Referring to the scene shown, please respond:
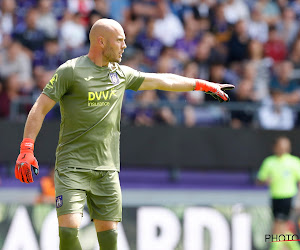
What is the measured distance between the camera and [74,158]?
5594 mm

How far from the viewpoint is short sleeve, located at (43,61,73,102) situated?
5.39 meters

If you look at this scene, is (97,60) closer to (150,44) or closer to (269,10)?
(150,44)

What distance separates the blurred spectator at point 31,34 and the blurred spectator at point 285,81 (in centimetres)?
463

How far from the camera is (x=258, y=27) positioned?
1402 centimetres

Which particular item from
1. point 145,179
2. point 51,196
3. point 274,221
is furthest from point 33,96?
point 274,221

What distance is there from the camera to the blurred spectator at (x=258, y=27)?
45.7 feet

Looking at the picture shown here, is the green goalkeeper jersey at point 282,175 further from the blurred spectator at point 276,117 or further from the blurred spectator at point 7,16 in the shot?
the blurred spectator at point 7,16

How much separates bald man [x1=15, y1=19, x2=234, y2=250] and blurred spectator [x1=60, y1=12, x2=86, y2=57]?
6.92m

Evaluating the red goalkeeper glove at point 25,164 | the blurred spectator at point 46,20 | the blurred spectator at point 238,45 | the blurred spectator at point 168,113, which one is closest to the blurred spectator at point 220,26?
the blurred spectator at point 238,45

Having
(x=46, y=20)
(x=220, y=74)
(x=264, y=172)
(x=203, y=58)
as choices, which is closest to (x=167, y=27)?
(x=203, y=58)

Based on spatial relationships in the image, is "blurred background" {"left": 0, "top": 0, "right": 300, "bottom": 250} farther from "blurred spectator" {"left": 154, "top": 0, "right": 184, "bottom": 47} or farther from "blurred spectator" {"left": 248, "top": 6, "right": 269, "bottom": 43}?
"blurred spectator" {"left": 248, "top": 6, "right": 269, "bottom": 43}

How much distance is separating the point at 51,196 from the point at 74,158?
18.2 ft

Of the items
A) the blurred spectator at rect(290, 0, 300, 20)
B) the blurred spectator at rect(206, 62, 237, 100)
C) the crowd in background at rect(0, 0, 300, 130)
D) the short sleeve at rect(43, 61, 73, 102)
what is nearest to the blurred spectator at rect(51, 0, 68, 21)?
the crowd in background at rect(0, 0, 300, 130)

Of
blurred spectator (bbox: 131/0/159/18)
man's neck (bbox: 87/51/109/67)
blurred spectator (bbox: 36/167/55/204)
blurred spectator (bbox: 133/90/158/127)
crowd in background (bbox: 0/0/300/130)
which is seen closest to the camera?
man's neck (bbox: 87/51/109/67)
